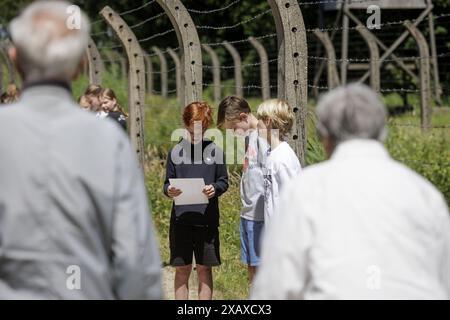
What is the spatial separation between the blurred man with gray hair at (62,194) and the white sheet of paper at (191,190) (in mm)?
3320

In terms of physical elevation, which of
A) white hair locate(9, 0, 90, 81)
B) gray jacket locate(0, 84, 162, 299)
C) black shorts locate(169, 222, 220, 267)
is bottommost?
black shorts locate(169, 222, 220, 267)

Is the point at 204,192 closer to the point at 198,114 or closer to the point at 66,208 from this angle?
the point at 198,114

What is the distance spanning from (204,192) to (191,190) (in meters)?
0.09

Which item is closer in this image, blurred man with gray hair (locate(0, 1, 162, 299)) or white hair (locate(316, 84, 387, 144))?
blurred man with gray hair (locate(0, 1, 162, 299))

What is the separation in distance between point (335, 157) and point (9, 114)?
111 cm

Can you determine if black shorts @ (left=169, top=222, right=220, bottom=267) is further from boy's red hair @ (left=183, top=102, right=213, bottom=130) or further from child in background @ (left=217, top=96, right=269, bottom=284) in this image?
boy's red hair @ (left=183, top=102, right=213, bottom=130)

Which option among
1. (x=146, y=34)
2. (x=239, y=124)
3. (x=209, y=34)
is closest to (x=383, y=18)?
(x=209, y=34)

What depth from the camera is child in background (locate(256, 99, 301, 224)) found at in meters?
6.26

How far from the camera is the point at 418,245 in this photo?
345 centimetres

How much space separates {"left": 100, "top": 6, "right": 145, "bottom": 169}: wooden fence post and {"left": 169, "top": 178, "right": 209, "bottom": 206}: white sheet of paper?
13.1ft

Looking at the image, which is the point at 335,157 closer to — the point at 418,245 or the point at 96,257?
the point at 418,245

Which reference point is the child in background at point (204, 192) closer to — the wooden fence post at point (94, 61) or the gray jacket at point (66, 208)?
the gray jacket at point (66, 208)

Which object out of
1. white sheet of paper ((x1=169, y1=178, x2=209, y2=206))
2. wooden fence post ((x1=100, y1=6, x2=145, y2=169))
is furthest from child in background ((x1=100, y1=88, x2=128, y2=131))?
white sheet of paper ((x1=169, y1=178, x2=209, y2=206))

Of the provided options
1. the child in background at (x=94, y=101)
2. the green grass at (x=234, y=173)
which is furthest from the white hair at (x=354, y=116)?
the child in background at (x=94, y=101)
